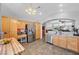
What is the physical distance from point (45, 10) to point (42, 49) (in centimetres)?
89

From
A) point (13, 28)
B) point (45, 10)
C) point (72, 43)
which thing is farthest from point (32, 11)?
point (72, 43)

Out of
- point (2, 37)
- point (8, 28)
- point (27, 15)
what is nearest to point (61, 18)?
point (27, 15)

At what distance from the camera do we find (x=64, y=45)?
2.81 metres

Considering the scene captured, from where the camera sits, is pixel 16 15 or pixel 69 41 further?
pixel 69 41

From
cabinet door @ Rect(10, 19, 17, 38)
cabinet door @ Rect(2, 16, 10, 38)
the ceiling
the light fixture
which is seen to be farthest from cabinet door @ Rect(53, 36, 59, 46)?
cabinet door @ Rect(2, 16, 10, 38)

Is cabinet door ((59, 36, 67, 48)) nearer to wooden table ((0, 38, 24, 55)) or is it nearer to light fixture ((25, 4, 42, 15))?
light fixture ((25, 4, 42, 15))

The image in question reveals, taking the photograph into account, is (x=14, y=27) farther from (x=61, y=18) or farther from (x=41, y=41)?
(x=61, y=18)

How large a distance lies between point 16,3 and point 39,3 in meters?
0.51

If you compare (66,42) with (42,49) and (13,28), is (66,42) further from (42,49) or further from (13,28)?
(13,28)

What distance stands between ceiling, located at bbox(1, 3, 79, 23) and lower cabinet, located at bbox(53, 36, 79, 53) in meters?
0.51

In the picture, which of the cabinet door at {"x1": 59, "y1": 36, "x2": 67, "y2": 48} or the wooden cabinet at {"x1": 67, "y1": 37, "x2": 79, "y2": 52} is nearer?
the wooden cabinet at {"x1": 67, "y1": 37, "x2": 79, "y2": 52}

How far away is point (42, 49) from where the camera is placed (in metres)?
2.75

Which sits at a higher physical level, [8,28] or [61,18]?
[61,18]

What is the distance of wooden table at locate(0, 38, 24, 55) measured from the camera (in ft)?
7.80
